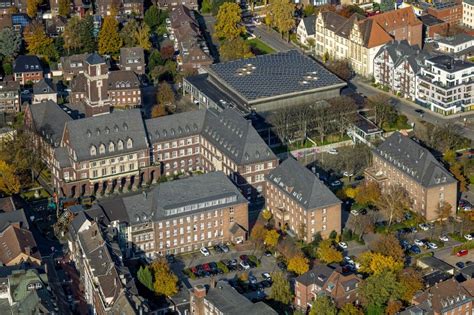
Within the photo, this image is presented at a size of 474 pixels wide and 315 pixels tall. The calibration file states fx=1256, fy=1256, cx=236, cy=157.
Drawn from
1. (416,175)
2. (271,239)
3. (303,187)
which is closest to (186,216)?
(271,239)

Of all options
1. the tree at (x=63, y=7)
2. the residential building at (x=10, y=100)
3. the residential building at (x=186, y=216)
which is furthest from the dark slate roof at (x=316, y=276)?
the tree at (x=63, y=7)

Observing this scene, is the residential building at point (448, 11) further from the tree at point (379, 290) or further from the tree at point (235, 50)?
the tree at point (379, 290)

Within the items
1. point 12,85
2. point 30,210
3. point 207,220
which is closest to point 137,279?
point 207,220

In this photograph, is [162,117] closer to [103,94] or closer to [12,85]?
[103,94]

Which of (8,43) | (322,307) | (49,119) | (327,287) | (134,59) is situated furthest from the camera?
(8,43)

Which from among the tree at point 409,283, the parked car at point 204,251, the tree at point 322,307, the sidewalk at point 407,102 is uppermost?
the tree at point 322,307

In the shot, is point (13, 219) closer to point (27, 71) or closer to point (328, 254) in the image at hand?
point (328, 254)

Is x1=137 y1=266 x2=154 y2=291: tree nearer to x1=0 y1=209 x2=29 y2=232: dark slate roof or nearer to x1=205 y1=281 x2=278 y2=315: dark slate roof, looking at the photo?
x1=205 y1=281 x2=278 y2=315: dark slate roof
